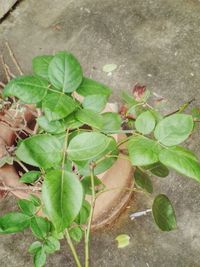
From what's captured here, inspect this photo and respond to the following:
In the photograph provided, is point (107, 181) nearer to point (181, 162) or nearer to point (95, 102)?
point (95, 102)

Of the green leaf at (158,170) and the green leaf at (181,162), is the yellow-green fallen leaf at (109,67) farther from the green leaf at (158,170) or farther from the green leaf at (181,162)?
the green leaf at (181,162)

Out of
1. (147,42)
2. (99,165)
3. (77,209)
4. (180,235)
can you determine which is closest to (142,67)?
(147,42)

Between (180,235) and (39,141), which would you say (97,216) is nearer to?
(180,235)

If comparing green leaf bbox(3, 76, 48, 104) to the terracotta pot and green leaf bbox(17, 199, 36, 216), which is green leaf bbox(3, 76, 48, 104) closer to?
green leaf bbox(17, 199, 36, 216)

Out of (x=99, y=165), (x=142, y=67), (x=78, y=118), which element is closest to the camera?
(x=78, y=118)

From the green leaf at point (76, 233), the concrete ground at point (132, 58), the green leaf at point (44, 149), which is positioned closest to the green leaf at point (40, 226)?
the green leaf at point (76, 233)

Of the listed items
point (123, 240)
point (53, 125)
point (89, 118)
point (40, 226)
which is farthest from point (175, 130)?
point (123, 240)
